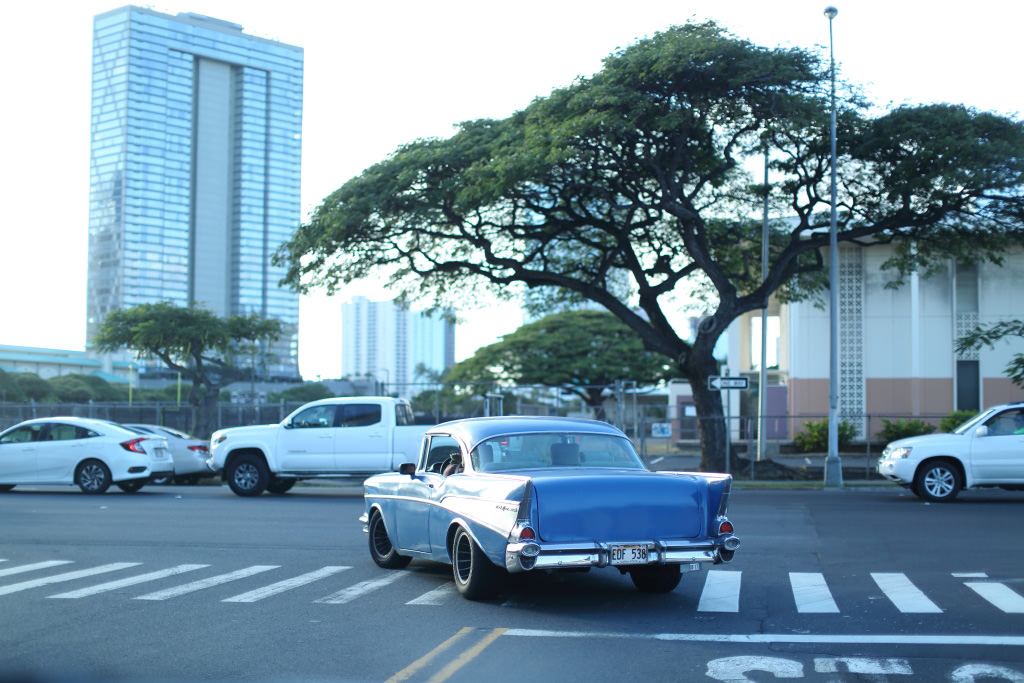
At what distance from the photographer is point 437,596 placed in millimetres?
9500

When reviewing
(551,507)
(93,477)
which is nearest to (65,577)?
(551,507)

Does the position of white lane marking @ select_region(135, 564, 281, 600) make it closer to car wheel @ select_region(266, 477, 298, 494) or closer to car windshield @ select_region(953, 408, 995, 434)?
car wheel @ select_region(266, 477, 298, 494)

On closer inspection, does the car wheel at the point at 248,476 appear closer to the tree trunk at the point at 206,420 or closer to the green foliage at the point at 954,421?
A: the tree trunk at the point at 206,420

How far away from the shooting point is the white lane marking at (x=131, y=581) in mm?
9672

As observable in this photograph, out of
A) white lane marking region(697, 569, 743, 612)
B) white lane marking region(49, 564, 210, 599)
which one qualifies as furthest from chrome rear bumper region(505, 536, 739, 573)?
white lane marking region(49, 564, 210, 599)

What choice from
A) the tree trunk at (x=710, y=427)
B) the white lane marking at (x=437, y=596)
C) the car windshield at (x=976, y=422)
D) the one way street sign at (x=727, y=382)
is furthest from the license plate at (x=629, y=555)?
the tree trunk at (x=710, y=427)

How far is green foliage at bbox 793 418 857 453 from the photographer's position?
121ft

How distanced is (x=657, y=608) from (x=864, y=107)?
19.8m

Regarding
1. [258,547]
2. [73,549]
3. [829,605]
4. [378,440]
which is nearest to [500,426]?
[829,605]

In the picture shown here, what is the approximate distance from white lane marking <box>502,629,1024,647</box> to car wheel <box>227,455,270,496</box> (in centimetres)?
1447

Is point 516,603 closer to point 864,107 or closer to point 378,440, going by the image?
point 378,440

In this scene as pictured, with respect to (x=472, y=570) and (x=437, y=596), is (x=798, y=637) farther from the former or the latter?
(x=437, y=596)

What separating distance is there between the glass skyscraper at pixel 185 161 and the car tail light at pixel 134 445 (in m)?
113

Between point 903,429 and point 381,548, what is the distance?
2727 cm
